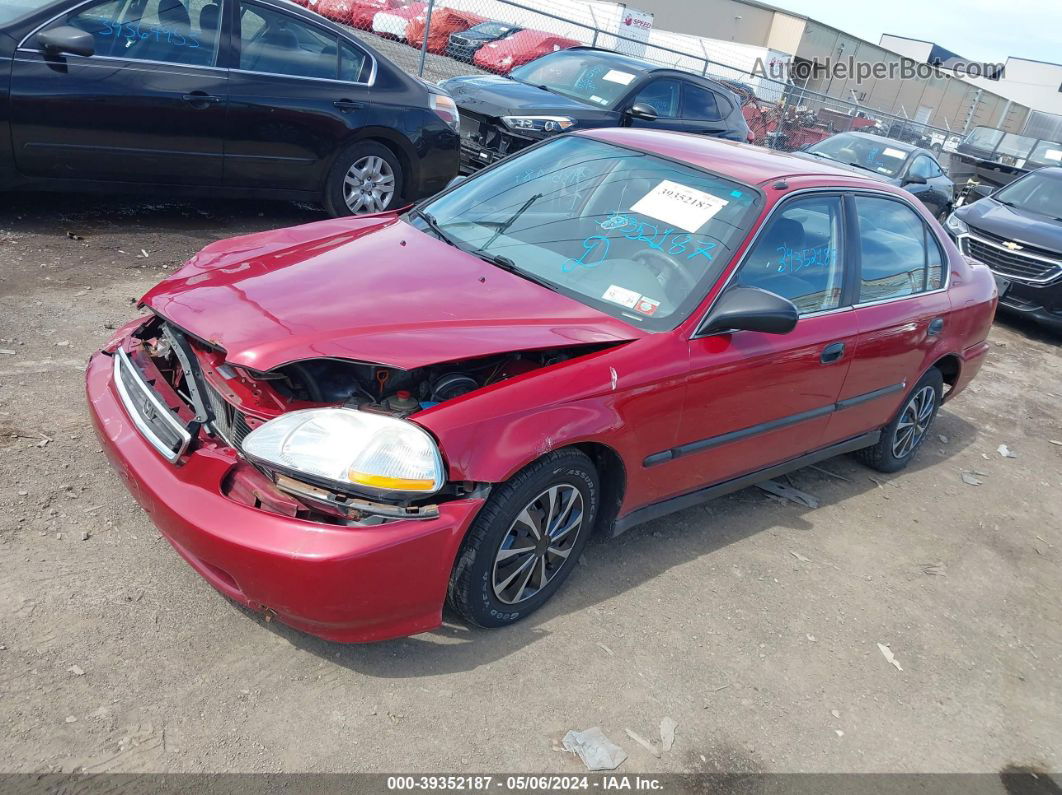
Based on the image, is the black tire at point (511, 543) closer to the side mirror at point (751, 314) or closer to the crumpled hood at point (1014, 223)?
the side mirror at point (751, 314)

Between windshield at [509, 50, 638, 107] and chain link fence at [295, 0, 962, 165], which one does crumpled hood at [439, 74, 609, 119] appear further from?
chain link fence at [295, 0, 962, 165]

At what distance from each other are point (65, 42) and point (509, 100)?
4.62m

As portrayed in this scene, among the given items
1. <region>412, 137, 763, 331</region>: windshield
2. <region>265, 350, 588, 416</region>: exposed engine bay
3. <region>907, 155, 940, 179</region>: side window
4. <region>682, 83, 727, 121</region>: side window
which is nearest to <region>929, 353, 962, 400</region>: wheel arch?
<region>412, 137, 763, 331</region>: windshield

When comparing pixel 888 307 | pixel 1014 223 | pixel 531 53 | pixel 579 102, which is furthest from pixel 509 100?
pixel 531 53

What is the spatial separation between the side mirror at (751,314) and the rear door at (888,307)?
3.32 feet

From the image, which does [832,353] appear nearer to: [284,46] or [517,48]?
[284,46]

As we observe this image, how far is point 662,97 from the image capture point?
32.9ft

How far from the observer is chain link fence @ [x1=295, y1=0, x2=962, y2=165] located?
17.8m

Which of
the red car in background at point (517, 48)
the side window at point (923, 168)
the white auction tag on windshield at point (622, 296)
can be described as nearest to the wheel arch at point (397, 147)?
the white auction tag on windshield at point (622, 296)

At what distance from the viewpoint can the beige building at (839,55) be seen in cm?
4312

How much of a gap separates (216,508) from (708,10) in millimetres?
52194

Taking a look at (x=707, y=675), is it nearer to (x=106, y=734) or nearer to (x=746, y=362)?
(x=746, y=362)

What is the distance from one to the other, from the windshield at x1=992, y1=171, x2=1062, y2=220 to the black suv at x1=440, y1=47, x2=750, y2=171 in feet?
10.7

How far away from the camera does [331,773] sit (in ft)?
8.12
